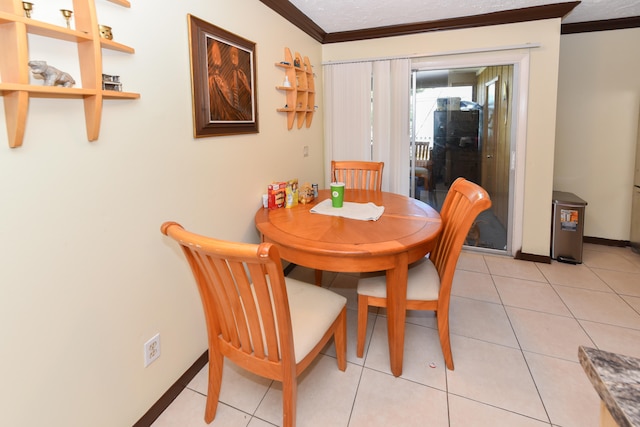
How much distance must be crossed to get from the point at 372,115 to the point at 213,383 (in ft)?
8.98

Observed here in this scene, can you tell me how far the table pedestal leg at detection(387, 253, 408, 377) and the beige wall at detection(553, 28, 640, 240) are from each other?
291cm

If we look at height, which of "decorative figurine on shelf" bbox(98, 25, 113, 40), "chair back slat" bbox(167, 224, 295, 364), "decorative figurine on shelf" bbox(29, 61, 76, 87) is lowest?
"chair back slat" bbox(167, 224, 295, 364)

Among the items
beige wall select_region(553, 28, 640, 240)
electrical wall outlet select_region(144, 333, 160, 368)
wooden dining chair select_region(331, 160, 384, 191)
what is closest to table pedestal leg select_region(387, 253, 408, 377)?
electrical wall outlet select_region(144, 333, 160, 368)

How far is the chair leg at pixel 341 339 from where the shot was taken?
65.9 inches

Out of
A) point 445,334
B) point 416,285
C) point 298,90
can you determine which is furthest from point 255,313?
point 298,90

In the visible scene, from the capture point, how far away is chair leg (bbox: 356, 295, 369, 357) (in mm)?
1796

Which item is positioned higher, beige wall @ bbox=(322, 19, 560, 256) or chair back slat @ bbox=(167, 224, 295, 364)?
beige wall @ bbox=(322, 19, 560, 256)

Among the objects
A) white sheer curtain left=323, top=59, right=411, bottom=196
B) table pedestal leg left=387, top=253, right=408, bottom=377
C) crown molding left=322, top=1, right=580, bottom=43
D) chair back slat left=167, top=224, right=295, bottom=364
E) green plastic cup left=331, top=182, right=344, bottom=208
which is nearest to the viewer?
chair back slat left=167, top=224, right=295, bottom=364

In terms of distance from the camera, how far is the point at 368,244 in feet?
5.08

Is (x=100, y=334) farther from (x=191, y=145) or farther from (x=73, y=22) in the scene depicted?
(x=73, y=22)

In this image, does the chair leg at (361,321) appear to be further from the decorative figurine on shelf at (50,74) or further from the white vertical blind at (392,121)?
the white vertical blind at (392,121)

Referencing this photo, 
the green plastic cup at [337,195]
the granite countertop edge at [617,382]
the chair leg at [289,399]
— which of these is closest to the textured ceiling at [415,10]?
the green plastic cup at [337,195]

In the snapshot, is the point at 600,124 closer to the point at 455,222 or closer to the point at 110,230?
the point at 455,222

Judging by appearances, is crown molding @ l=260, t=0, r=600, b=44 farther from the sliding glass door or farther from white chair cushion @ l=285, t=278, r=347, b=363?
white chair cushion @ l=285, t=278, r=347, b=363
